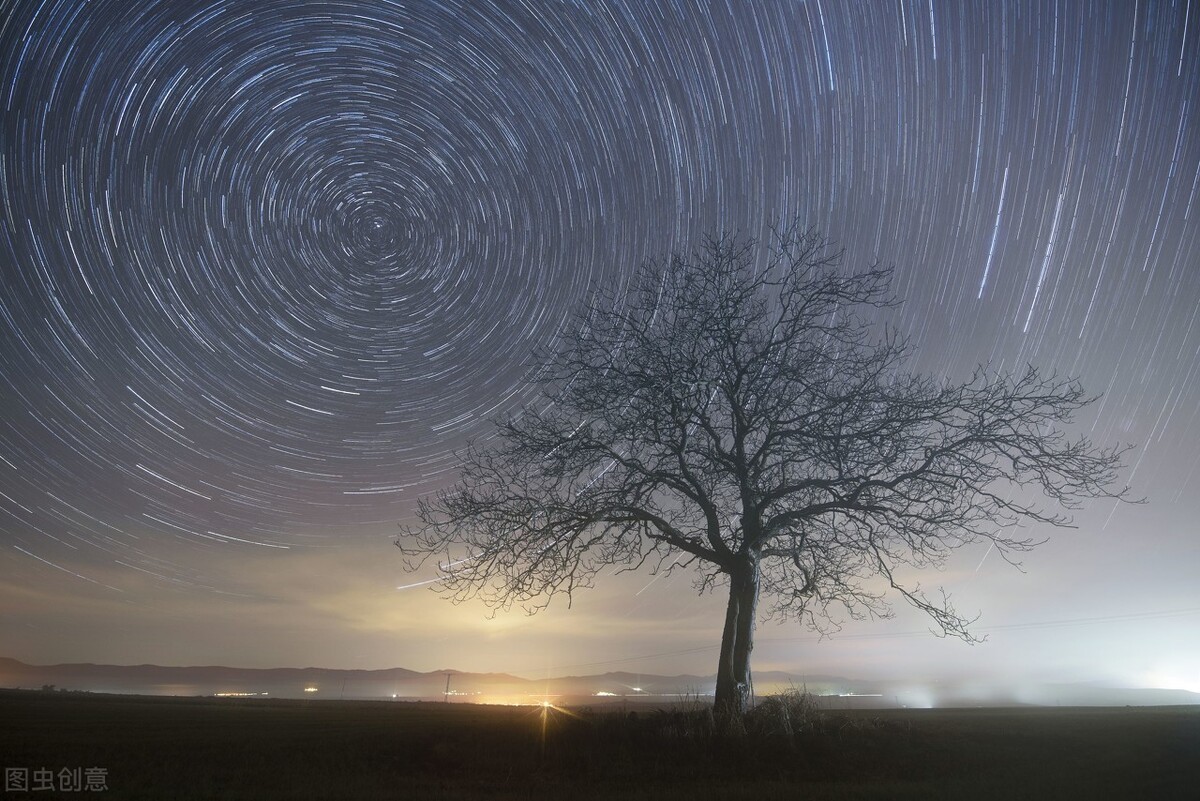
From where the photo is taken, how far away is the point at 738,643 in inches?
469

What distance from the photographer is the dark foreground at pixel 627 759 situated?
767 cm

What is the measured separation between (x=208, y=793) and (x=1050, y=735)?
455 inches

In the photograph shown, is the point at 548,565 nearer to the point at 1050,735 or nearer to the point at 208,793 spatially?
the point at 208,793

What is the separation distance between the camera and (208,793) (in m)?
7.55

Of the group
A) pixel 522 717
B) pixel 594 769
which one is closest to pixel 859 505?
pixel 594 769

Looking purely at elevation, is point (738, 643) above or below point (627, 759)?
above

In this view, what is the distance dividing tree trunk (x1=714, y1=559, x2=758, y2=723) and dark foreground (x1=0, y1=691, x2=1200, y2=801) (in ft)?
2.82

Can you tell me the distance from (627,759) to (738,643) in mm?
3277

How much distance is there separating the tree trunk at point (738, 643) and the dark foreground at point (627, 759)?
0.86m

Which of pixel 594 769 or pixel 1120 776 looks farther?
pixel 594 769

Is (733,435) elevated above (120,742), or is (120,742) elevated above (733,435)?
(733,435)

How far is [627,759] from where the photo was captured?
9.44 metres

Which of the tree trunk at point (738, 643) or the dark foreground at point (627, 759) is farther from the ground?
the tree trunk at point (738, 643)

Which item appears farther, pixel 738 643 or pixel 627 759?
pixel 738 643
